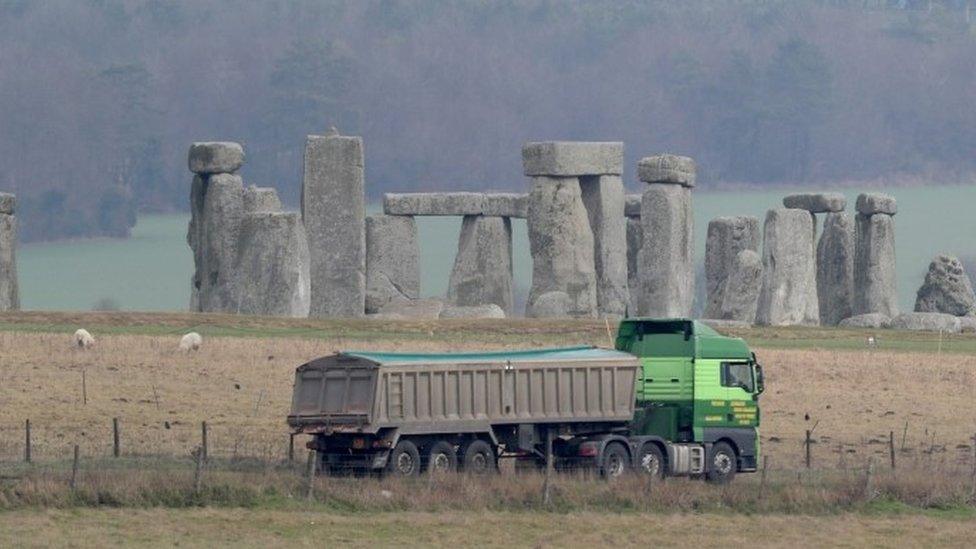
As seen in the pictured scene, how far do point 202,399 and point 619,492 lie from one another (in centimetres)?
1043

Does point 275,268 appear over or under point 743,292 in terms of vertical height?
over

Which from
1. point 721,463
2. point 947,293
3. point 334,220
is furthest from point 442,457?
point 947,293

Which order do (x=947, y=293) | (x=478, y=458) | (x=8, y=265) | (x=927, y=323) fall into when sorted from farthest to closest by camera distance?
1. (x=947, y=293)
2. (x=927, y=323)
3. (x=8, y=265)
4. (x=478, y=458)

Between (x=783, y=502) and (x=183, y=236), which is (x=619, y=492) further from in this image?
(x=183, y=236)

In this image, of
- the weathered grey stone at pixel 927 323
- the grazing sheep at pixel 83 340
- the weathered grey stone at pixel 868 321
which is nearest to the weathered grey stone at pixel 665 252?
the weathered grey stone at pixel 868 321

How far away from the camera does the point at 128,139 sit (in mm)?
112812

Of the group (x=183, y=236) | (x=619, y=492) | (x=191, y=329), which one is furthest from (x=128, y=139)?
(x=619, y=492)

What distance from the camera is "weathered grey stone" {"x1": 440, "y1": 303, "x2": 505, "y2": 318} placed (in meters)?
54.2

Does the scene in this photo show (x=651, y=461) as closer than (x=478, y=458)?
No

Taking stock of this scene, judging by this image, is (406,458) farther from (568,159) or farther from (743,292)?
(743,292)

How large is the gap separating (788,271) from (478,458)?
27911 mm

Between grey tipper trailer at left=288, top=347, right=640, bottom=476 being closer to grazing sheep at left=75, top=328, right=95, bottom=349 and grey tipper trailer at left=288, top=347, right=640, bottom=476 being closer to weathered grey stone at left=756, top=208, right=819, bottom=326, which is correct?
grazing sheep at left=75, top=328, right=95, bottom=349

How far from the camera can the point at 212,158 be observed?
2138 inches

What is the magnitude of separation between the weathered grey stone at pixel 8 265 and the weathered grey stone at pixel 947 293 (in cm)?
1961
